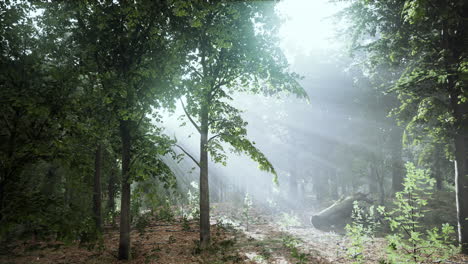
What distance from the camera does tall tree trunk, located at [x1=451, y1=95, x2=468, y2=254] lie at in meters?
8.20

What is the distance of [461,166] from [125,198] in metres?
11.3

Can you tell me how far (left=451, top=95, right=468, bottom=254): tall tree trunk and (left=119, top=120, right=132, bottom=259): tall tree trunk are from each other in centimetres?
1069

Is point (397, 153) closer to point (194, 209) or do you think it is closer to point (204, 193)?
point (194, 209)

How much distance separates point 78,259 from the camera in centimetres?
725

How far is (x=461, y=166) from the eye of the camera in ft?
27.8

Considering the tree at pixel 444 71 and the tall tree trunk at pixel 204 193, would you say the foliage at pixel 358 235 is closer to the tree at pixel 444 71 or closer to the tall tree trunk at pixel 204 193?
the tree at pixel 444 71

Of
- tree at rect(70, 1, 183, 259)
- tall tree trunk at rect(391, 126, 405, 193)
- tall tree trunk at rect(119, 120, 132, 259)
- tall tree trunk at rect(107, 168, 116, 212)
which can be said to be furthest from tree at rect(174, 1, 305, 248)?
tall tree trunk at rect(391, 126, 405, 193)

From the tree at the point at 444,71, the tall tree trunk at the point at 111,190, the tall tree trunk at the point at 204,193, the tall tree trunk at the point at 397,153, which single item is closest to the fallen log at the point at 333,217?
the tall tree trunk at the point at 397,153

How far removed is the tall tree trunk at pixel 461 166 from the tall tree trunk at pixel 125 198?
10.7 metres

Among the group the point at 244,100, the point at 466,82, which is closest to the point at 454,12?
the point at 466,82

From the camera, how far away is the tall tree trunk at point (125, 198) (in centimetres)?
721

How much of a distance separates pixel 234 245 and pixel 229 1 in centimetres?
817

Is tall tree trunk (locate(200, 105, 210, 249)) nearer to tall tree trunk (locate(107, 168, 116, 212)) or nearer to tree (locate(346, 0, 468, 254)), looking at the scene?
tree (locate(346, 0, 468, 254))

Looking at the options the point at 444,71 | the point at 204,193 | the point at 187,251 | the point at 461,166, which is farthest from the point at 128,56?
the point at 461,166
